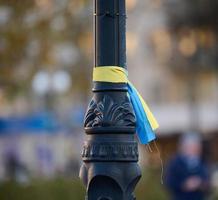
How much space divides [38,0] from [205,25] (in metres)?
17.2

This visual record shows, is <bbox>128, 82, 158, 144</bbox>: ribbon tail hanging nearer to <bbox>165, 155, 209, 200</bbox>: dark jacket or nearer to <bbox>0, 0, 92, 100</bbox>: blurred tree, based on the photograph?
A: <bbox>165, 155, 209, 200</bbox>: dark jacket

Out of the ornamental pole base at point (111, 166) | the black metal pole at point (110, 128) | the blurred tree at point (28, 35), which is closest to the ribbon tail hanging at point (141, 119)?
the black metal pole at point (110, 128)

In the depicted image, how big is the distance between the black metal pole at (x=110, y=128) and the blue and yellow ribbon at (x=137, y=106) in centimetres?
3

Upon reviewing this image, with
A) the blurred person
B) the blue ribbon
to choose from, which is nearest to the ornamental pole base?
the blue ribbon

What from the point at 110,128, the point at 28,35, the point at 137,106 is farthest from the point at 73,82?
the point at 110,128

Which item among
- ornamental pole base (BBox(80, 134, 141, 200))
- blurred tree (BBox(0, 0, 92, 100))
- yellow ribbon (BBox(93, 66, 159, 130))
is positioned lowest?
ornamental pole base (BBox(80, 134, 141, 200))

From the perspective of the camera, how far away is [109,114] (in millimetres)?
5820

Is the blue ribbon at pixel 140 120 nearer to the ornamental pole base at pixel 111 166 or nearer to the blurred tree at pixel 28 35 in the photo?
the ornamental pole base at pixel 111 166

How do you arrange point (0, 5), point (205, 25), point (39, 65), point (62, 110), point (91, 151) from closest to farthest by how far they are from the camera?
point (91, 151)
point (0, 5)
point (39, 65)
point (205, 25)
point (62, 110)

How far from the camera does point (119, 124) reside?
5816 millimetres

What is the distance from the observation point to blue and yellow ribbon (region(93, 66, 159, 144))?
19.4 feet

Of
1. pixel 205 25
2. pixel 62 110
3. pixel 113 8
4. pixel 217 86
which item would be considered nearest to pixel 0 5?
pixel 113 8

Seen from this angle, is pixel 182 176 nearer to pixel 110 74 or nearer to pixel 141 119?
pixel 141 119

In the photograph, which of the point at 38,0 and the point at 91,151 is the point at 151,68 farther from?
the point at 91,151
